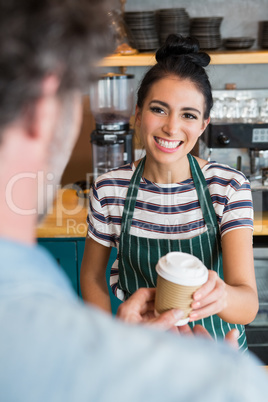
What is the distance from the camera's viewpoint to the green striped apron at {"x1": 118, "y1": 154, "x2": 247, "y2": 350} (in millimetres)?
1468

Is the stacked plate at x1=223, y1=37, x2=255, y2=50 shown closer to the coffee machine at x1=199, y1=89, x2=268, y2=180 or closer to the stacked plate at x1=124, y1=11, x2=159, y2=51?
the coffee machine at x1=199, y1=89, x2=268, y2=180

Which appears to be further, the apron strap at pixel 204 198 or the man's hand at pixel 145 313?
the apron strap at pixel 204 198

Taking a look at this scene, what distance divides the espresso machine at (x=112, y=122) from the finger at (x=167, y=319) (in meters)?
1.55

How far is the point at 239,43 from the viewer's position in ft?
8.64

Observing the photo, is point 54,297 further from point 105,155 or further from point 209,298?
point 105,155

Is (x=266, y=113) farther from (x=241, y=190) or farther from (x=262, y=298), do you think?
(x=241, y=190)

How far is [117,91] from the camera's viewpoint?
2.69 m

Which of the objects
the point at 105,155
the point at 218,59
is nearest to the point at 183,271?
the point at 105,155

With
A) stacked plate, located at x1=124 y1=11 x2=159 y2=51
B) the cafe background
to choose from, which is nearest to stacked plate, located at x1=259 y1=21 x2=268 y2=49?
the cafe background

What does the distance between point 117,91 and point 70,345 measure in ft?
7.86

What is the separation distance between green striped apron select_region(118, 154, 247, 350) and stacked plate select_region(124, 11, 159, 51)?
1262mm

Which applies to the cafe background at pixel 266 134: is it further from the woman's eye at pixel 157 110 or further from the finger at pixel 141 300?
the finger at pixel 141 300

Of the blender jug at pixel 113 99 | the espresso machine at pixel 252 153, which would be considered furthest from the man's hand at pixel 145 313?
the blender jug at pixel 113 99

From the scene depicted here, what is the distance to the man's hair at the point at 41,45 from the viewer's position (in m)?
0.44
